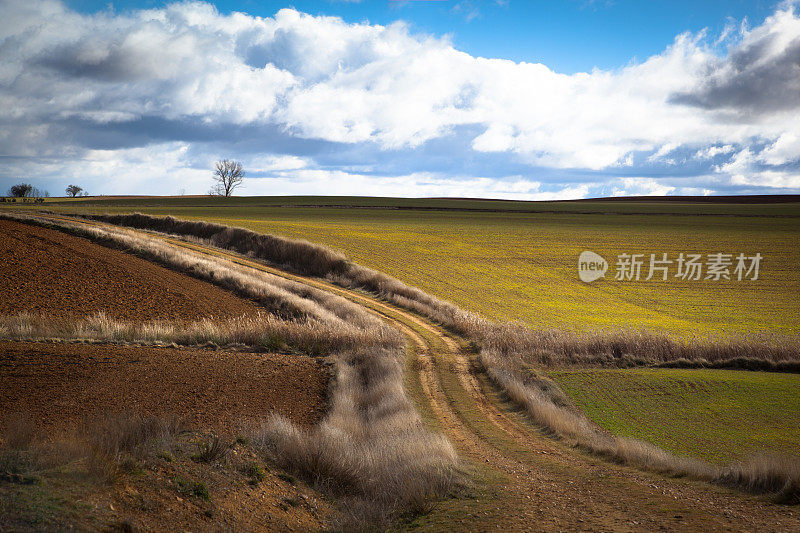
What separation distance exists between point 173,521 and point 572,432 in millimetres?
8235

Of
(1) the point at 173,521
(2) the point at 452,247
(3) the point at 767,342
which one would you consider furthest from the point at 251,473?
(2) the point at 452,247

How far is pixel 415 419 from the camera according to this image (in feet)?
35.6

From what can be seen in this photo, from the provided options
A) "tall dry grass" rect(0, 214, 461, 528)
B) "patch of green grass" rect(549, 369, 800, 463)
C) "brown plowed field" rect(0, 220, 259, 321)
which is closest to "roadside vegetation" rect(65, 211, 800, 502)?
"patch of green grass" rect(549, 369, 800, 463)

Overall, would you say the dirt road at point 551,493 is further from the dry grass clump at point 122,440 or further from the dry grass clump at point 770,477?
the dry grass clump at point 122,440

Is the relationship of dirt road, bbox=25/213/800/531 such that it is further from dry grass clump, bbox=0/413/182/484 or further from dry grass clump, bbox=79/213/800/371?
dry grass clump, bbox=79/213/800/371

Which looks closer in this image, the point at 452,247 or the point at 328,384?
the point at 328,384

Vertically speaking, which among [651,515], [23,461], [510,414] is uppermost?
[23,461]

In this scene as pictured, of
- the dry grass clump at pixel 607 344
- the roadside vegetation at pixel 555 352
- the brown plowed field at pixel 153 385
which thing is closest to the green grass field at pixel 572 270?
the dry grass clump at pixel 607 344

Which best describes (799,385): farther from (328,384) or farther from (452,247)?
(452,247)

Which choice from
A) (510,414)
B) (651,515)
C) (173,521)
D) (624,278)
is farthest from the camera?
(624,278)

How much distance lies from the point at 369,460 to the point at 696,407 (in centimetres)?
915

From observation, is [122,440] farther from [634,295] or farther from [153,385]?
[634,295]

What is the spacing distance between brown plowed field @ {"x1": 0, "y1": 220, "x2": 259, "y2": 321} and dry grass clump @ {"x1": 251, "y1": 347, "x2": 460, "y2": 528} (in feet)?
34.5

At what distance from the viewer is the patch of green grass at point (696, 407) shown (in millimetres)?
10906
